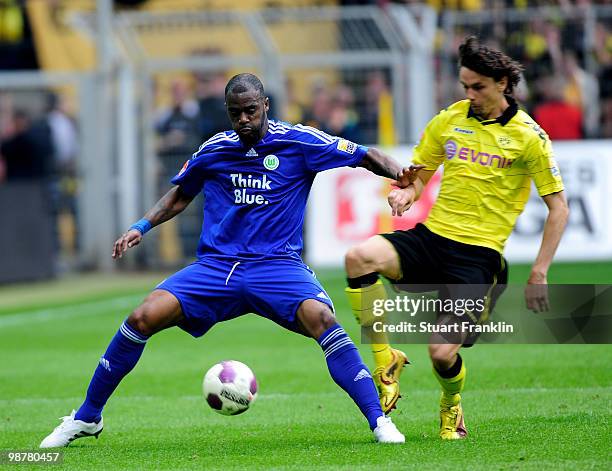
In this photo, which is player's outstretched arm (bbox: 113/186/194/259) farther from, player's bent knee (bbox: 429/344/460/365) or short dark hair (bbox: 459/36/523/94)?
short dark hair (bbox: 459/36/523/94)

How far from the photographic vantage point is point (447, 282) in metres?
7.61

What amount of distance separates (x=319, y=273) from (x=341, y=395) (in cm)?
918

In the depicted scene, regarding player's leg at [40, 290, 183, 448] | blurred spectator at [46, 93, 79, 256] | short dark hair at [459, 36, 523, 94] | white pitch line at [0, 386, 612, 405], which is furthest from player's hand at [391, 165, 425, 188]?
Answer: blurred spectator at [46, 93, 79, 256]

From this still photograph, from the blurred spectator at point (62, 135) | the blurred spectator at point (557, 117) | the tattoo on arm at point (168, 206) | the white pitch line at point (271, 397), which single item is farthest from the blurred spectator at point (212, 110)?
the tattoo on arm at point (168, 206)

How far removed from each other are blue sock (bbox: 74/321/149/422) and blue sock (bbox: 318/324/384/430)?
1.05 meters

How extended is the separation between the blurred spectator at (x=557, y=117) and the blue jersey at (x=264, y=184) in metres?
11.4

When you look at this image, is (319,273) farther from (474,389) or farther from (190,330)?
(190,330)

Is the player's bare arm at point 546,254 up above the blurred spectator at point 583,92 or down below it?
above

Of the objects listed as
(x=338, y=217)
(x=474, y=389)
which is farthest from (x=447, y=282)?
(x=338, y=217)

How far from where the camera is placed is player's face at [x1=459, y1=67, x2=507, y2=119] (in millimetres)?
7461

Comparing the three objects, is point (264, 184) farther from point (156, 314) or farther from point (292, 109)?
point (292, 109)

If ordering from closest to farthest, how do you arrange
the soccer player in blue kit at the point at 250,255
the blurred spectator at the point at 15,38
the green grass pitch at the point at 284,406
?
the green grass pitch at the point at 284,406 → the soccer player in blue kit at the point at 250,255 → the blurred spectator at the point at 15,38

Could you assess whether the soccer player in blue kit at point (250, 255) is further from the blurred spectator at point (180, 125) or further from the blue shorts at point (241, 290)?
the blurred spectator at point (180, 125)

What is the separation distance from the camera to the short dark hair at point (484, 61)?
290 inches
